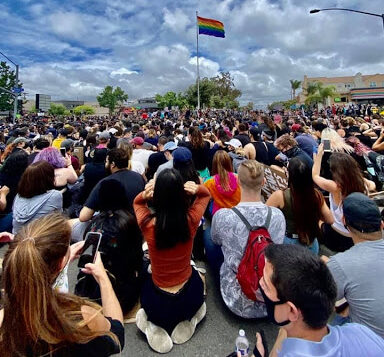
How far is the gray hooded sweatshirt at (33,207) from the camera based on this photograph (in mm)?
3402

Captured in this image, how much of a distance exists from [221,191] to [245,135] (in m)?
3.89

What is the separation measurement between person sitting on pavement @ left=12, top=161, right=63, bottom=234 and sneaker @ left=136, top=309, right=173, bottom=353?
200cm

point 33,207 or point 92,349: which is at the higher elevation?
point 33,207

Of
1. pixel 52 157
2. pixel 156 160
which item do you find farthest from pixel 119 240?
pixel 156 160

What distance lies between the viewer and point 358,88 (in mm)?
61219

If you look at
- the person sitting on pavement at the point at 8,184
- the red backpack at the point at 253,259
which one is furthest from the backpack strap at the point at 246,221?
the person sitting on pavement at the point at 8,184

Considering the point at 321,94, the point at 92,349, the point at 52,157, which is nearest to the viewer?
the point at 92,349

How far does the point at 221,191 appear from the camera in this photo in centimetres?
395

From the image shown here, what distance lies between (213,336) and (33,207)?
9.02 feet

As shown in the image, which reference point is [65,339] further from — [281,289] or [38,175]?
[38,175]

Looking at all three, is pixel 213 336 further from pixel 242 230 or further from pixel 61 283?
pixel 61 283

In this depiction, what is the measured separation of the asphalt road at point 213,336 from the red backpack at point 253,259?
43 centimetres

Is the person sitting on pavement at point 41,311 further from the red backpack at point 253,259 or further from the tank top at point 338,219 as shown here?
the tank top at point 338,219

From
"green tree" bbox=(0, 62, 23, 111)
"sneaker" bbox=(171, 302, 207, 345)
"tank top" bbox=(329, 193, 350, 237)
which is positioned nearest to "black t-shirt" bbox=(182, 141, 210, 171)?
"tank top" bbox=(329, 193, 350, 237)
